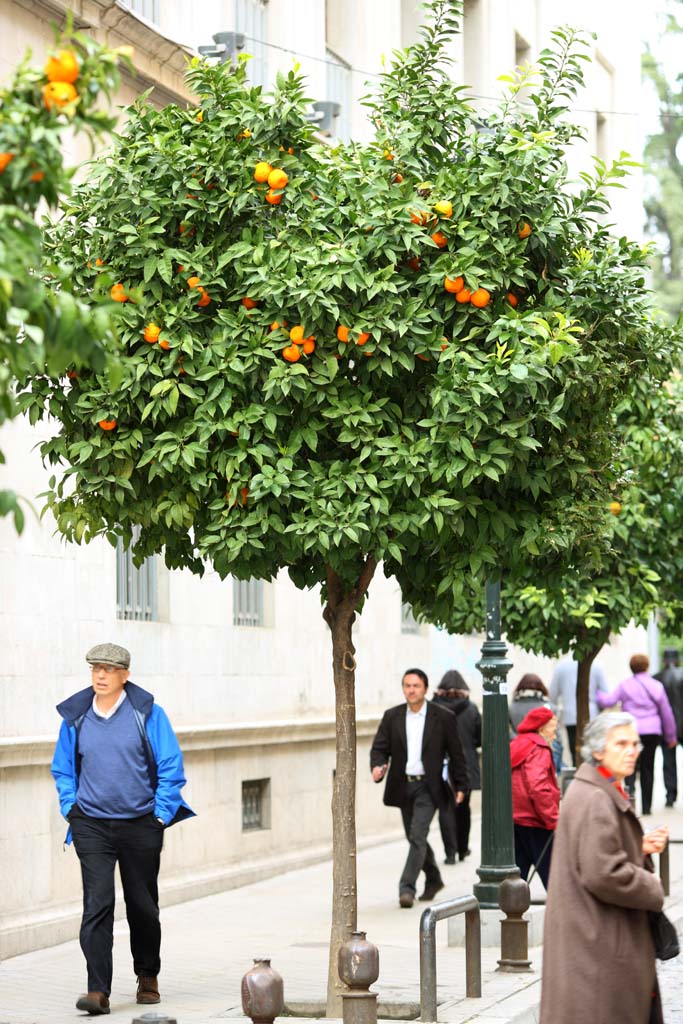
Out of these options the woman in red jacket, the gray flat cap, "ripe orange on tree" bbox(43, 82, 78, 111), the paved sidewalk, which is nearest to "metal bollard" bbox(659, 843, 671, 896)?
the paved sidewalk

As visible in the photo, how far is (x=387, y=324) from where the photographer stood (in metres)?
8.66

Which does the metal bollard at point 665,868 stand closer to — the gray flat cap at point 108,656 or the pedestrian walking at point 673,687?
the gray flat cap at point 108,656

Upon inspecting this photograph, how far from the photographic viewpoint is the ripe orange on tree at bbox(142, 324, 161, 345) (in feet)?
28.7

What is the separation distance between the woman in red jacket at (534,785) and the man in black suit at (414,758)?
1122mm

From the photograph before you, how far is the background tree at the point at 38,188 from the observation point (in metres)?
4.96

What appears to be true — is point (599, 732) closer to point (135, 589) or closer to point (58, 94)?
point (58, 94)

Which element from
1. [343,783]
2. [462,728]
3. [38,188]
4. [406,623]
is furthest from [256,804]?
[38,188]

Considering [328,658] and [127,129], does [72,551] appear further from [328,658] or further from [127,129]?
[328,658]

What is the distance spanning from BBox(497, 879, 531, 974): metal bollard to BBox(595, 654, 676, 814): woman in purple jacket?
37.0 ft

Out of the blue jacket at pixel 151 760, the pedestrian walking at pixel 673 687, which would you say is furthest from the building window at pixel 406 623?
the blue jacket at pixel 151 760

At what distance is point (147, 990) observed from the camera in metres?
9.77

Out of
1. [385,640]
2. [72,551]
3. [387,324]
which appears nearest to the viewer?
[387,324]

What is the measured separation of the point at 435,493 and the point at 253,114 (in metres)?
2.03

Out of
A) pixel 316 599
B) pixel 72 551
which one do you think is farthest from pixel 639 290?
pixel 316 599
